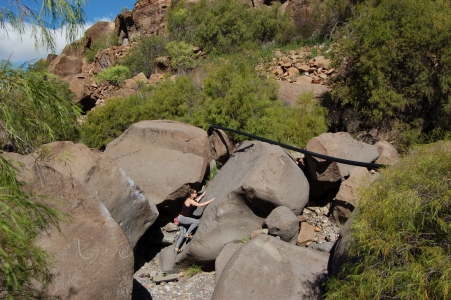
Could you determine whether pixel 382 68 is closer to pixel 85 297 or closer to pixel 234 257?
pixel 234 257

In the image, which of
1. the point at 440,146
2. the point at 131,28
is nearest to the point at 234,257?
the point at 440,146

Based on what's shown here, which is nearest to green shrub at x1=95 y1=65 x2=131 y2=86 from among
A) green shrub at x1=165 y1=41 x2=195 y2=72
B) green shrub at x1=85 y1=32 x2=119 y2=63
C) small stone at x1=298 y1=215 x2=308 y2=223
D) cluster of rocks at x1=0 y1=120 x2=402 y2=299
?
green shrub at x1=165 y1=41 x2=195 y2=72

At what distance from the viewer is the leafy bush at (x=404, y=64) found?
846 cm

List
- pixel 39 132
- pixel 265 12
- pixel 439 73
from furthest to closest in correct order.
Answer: pixel 265 12 < pixel 439 73 < pixel 39 132

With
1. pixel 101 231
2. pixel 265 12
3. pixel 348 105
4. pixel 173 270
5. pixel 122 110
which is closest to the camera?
pixel 101 231

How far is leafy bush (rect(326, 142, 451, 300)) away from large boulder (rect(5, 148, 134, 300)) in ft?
7.28

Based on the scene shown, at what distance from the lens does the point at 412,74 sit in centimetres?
881

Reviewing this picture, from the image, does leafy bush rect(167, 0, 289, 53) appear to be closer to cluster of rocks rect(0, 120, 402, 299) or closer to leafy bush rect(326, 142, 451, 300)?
cluster of rocks rect(0, 120, 402, 299)

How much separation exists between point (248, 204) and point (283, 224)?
67cm

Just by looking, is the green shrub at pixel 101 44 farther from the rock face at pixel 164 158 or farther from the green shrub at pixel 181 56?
the rock face at pixel 164 158

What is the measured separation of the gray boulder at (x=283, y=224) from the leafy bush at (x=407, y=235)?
211cm

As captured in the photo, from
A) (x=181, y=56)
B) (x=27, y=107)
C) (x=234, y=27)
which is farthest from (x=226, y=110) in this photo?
(x=234, y=27)

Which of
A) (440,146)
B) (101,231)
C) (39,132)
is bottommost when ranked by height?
(101,231)

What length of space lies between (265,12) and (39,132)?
1788 cm
